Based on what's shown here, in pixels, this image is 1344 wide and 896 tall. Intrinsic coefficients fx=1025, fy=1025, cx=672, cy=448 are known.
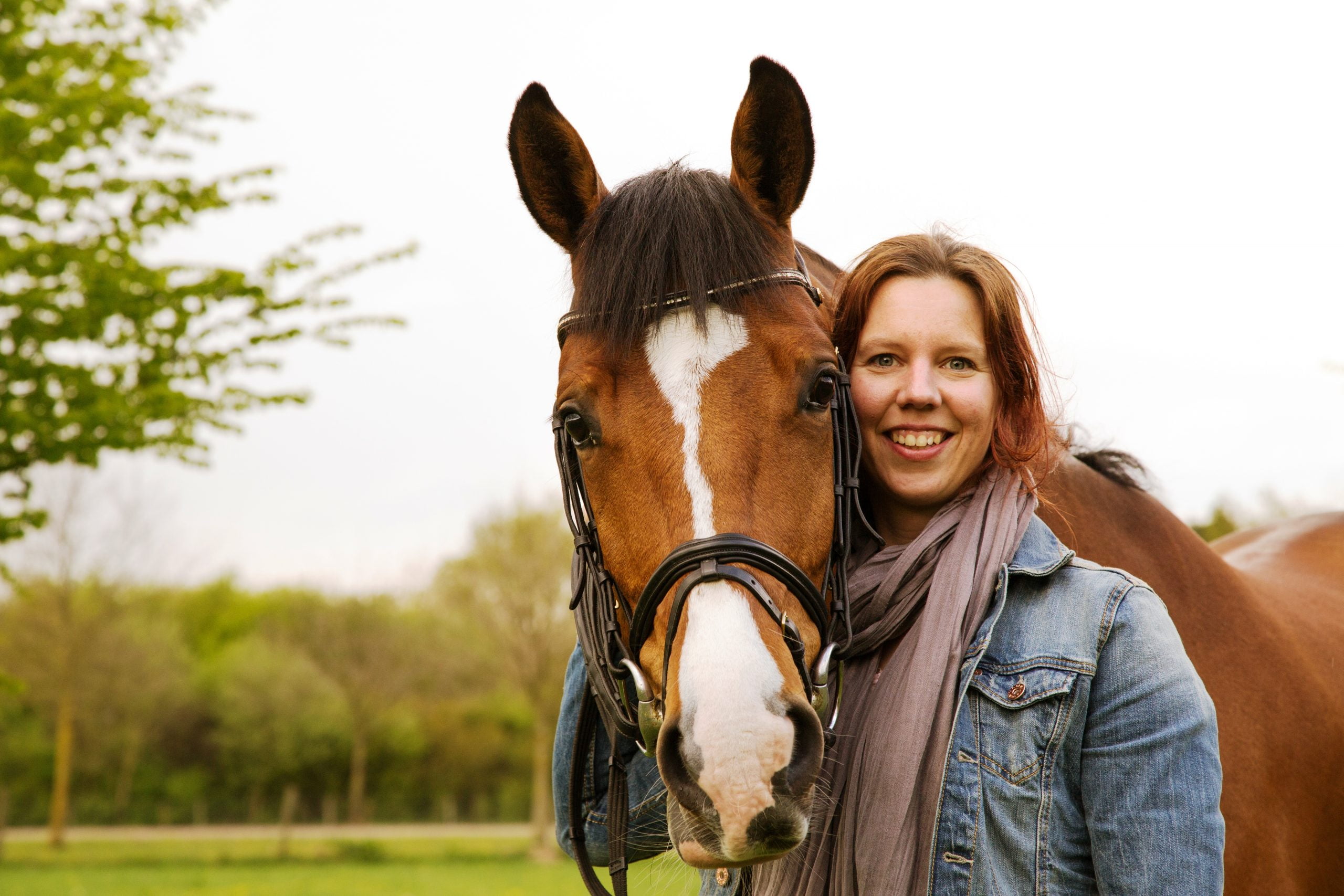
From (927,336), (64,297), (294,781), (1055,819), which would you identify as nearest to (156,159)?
(64,297)

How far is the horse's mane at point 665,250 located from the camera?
2.20m

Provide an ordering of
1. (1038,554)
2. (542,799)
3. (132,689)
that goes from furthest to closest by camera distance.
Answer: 1. (132,689)
2. (542,799)
3. (1038,554)

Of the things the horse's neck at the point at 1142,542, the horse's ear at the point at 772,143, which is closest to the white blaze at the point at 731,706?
the horse's ear at the point at 772,143

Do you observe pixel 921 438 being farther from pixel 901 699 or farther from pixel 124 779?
pixel 124 779

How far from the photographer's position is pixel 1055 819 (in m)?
2.01

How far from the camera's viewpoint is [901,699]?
6.82 ft

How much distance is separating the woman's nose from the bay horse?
0.72 feet

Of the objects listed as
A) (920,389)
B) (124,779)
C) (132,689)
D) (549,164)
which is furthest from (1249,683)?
(124,779)

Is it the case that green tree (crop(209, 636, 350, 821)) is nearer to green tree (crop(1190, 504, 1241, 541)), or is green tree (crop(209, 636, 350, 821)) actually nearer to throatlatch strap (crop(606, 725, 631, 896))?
green tree (crop(1190, 504, 1241, 541))

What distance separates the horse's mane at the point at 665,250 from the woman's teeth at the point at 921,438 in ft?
1.50

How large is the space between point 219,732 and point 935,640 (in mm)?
36532

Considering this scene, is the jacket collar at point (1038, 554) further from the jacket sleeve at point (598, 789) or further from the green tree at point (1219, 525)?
the green tree at point (1219, 525)

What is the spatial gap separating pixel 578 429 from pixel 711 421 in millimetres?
318

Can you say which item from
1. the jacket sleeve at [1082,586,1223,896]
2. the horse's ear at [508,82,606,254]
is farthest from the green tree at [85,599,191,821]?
the jacket sleeve at [1082,586,1223,896]
